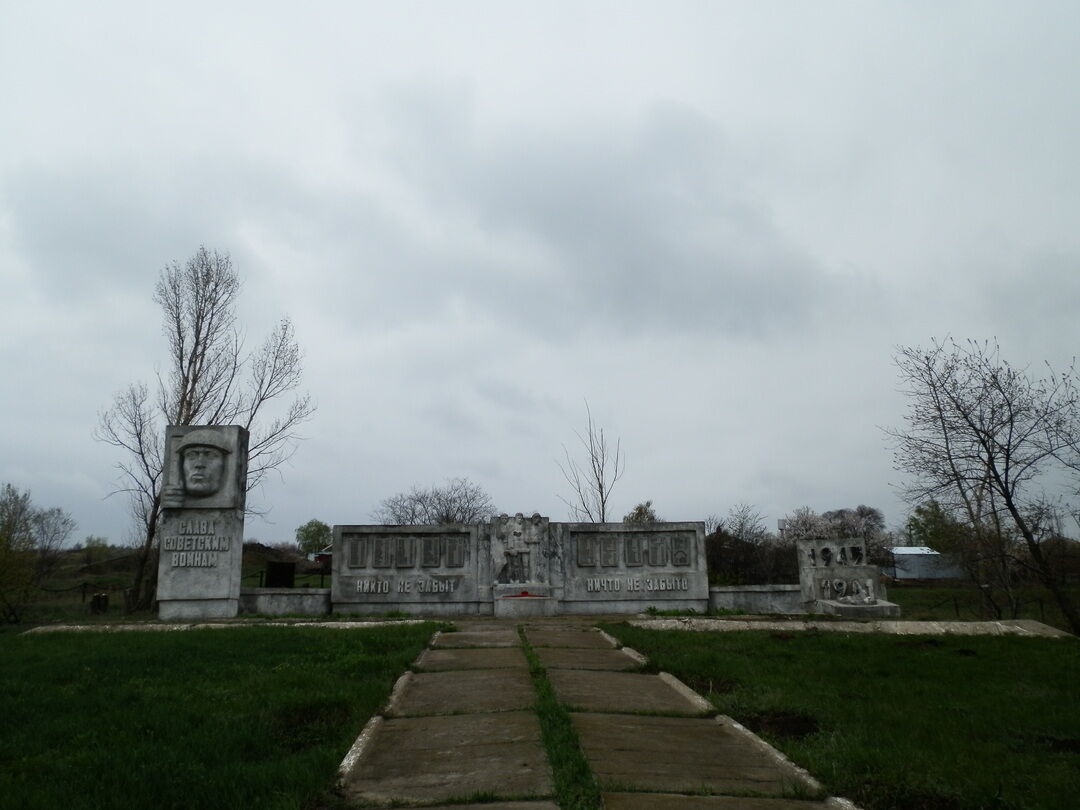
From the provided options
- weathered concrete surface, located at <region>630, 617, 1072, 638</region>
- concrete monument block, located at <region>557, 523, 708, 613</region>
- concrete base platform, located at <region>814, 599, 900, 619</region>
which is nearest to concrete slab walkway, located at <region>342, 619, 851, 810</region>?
weathered concrete surface, located at <region>630, 617, 1072, 638</region>

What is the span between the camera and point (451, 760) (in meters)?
4.40

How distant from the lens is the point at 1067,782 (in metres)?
4.26

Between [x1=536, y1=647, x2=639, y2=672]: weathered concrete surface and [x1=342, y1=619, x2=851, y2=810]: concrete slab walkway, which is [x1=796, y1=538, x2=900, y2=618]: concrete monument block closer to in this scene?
[x1=536, y1=647, x2=639, y2=672]: weathered concrete surface

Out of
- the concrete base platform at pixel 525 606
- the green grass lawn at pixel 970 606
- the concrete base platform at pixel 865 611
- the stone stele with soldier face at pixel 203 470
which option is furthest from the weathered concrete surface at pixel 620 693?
the stone stele with soldier face at pixel 203 470

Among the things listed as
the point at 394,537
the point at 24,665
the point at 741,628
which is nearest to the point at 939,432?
the point at 741,628

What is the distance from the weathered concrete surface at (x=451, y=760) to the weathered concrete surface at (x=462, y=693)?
273 mm

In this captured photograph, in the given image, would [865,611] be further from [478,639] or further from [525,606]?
[478,639]

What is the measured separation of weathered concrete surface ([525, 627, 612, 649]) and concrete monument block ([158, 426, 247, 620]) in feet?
22.5

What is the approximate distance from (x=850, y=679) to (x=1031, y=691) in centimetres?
148

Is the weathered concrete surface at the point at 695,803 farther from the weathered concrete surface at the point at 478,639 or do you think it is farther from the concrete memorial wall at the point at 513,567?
the concrete memorial wall at the point at 513,567

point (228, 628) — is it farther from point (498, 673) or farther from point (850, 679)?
point (850, 679)

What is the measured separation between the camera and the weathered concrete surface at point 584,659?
313 inches

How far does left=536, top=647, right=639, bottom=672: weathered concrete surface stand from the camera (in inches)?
313

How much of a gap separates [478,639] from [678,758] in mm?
6280
